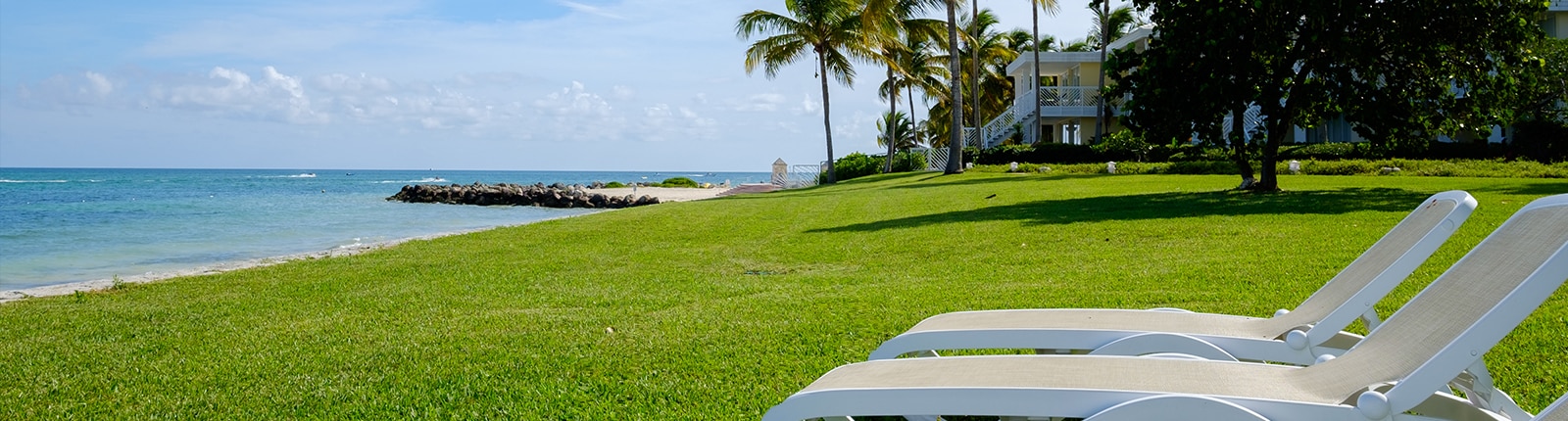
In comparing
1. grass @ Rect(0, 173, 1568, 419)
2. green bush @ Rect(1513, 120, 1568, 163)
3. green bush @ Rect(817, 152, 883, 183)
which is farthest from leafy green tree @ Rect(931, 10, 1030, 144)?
grass @ Rect(0, 173, 1568, 419)

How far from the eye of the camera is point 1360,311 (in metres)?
3.42

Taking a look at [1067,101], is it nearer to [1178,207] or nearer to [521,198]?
[521,198]

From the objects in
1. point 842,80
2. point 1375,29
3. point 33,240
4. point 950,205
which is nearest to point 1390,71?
point 1375,29

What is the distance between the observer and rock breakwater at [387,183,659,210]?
38.3 metres

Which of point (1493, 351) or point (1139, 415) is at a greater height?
point (1139, 415)

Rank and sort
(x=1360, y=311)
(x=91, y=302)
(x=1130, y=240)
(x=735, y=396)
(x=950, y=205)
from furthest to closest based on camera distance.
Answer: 1. (x=950, y=205)
2. (x=1130, y=240)
3. (x=91, y=302)
4. (x=735, y=396)
5. (x=1360, y=311)

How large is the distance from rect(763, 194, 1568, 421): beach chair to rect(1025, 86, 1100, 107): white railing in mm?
36732

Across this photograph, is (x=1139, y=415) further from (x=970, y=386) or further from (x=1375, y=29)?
(x=1375, y=29)

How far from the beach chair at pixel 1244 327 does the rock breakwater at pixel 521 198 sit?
32554mm

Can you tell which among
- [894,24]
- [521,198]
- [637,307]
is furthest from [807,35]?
[637,307]

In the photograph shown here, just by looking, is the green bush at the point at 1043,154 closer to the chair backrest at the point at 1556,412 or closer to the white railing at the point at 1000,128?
the white railing at the point at 1000,128

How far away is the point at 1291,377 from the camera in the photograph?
9.65 ft

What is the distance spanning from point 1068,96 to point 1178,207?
2495cm

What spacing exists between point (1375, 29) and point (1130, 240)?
7991 millimetres
